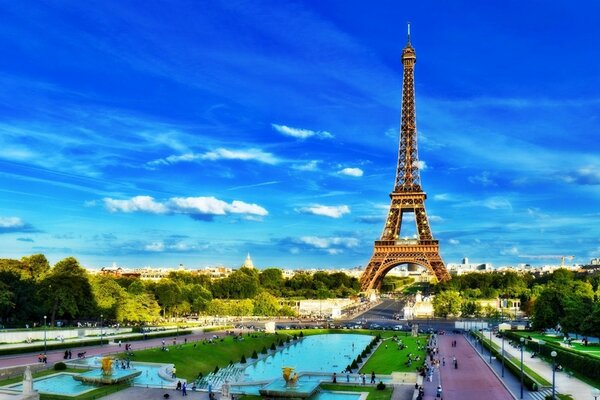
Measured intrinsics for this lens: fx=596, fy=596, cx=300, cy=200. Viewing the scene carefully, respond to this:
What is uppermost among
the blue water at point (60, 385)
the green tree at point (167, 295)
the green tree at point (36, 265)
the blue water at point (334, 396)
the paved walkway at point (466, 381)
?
the green tree at point (36, 265)

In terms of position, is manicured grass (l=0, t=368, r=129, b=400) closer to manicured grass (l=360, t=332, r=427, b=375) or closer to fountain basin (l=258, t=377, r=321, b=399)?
fountain basin (l=258, t=377, r=321, b=399)

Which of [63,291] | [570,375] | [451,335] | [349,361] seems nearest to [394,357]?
[349,361]

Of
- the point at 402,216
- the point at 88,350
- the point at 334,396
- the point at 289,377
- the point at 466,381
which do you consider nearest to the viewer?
the point at 289,377

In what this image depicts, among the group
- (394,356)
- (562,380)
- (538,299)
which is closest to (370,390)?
(562,380)

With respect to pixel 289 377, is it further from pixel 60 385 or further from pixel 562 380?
pixel 562 380

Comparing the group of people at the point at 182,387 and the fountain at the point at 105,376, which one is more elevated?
the fountain at the point at 105,376

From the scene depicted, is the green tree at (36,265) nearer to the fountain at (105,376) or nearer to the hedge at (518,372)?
the fountain at (105,376)

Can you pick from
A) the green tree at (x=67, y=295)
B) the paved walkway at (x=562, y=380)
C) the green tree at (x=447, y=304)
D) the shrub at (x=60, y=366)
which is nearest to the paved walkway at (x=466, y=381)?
the paved walkway at (x=562, y=380)
